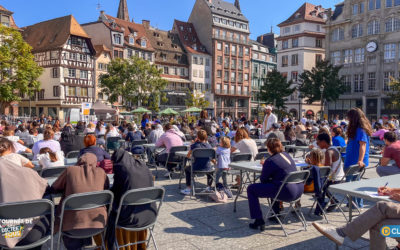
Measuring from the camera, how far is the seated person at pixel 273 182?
5363mm

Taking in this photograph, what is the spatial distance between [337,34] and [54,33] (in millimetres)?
40059

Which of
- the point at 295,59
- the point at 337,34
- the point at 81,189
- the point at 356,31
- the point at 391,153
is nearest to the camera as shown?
the point at 81,189

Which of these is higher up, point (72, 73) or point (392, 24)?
point (392, 24)

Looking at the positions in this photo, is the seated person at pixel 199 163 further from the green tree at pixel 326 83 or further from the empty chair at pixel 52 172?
the green tree at pixel 326 83

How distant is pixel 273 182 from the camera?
215 inches

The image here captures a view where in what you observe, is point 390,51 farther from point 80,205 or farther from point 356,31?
point 80,205

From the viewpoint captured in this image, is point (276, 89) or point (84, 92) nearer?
point (84, 92)

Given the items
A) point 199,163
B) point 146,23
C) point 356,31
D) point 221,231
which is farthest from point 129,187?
point 146,23

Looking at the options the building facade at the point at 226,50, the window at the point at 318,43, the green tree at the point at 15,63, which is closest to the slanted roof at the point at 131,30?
the building facade at the point at 226,50

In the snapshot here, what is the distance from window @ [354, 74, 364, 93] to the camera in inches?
1930

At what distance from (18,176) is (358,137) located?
557cm

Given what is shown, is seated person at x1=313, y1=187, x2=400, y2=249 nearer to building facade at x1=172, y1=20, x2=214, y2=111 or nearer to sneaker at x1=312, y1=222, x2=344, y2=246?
sneaker at x1=312, y1=222, x2=344, y2=246

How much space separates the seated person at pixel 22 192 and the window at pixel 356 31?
170 feet

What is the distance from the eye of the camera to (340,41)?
166 ft
